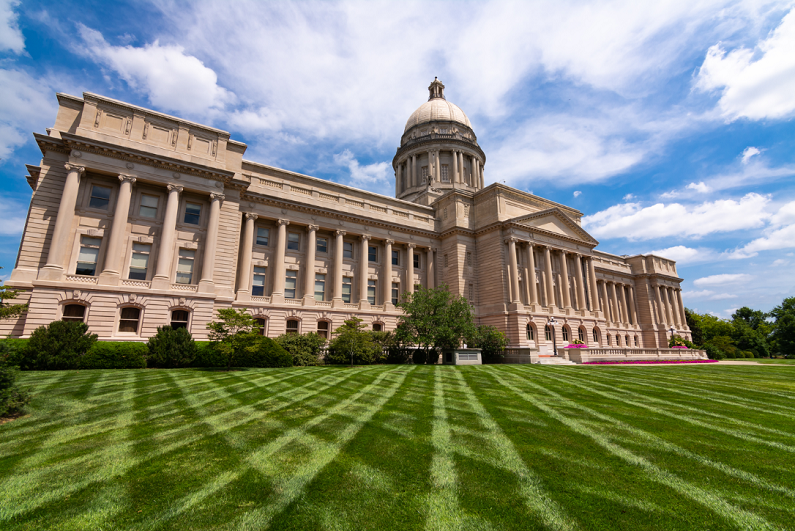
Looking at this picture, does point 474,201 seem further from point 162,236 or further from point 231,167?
point 162,236

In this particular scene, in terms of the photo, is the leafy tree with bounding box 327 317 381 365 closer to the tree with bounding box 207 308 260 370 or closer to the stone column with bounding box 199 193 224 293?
the tree with bounding box 207 308 260 370

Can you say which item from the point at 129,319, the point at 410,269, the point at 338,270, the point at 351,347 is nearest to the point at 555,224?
the point at 410,269

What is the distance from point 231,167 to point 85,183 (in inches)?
415

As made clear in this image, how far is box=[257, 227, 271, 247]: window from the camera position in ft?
123

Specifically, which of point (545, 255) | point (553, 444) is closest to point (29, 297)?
point (553, 444)

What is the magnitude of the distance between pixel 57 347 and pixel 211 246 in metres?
12.5

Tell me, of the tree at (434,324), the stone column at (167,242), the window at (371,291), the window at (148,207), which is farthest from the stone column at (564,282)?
the window at (148,207)

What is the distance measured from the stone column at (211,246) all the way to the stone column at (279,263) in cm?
659

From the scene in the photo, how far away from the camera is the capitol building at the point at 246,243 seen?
26.3 metres

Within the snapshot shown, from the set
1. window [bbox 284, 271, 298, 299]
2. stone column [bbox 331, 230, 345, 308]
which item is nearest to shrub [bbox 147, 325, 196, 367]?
window [bbox 284, 271, 298, 299]

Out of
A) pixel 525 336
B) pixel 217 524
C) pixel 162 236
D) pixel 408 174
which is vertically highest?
pixel 408 174

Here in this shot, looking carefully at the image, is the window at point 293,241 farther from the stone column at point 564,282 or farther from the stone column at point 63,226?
the stone column at point 564,282

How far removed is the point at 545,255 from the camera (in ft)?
155

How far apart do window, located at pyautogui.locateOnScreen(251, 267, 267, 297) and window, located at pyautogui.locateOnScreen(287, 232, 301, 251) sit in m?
3.69
